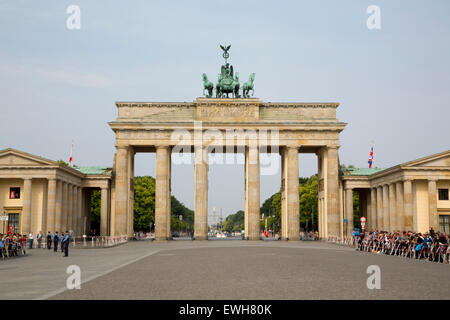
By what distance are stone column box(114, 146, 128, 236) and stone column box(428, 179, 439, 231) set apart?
38.9 m

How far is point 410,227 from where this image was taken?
6544 cm

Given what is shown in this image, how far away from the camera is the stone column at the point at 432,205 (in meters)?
64.6

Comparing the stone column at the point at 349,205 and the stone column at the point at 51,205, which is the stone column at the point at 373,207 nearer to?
the stone column at the point at 349,205

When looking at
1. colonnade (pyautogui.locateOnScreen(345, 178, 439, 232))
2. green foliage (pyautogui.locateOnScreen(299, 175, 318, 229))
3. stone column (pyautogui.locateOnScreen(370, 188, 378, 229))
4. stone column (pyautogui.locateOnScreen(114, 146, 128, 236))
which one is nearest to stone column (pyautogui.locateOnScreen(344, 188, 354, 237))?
colonnade (pyautogui.locateOnScreen(345, 178, 439, 232))

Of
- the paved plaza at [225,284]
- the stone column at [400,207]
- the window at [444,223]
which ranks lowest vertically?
the paved plaza at [225,284]

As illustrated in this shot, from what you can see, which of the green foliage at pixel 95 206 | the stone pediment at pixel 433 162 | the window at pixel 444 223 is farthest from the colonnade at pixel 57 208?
the window at pixel 444 223

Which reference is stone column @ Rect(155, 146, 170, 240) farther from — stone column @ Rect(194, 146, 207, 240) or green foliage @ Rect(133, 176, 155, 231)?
green foliage @ Rect(133, 176, 155, 231)

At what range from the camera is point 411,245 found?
131ft

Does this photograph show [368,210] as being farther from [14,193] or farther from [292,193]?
[14,193]

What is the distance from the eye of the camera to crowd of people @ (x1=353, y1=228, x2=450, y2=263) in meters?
35.3

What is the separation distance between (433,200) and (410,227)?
4.16 meters

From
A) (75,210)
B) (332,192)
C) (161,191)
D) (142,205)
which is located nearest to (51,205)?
(75,210)

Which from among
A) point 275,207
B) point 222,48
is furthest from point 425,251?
point 275,207
